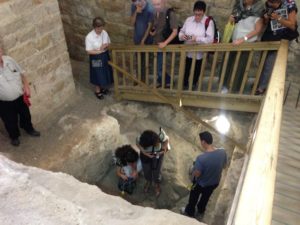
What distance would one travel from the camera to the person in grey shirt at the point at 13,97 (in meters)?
3.91

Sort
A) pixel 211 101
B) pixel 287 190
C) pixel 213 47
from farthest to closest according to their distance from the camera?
pixel 211 101 → pixel 213 47 → pixel 287 190

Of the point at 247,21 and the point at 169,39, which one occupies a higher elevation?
the point at 247,21

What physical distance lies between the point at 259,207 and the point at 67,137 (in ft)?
11.4

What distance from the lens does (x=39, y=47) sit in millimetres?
4566

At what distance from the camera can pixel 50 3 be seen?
451 cm

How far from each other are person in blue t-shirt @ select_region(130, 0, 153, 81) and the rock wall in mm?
3756

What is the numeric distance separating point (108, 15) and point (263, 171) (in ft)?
16.0

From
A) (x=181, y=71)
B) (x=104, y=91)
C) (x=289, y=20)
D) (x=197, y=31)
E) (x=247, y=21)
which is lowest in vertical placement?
(x=104, y=91)

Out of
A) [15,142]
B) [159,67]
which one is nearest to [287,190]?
[159,67]

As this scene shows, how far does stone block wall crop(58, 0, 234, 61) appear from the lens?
5.43m

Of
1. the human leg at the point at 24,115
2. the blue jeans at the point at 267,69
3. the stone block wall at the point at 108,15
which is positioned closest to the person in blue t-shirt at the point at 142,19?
the stone block wall at the point at 108,15

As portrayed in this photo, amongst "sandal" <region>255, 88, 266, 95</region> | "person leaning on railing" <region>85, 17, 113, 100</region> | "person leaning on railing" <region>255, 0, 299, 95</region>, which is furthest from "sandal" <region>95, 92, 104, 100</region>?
"person leaning on railing" <region>255, 0, 299, 95</region>

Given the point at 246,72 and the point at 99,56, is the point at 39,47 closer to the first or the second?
the point at 99,56

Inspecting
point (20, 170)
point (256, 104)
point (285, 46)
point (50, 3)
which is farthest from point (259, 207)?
point (50, 3)
